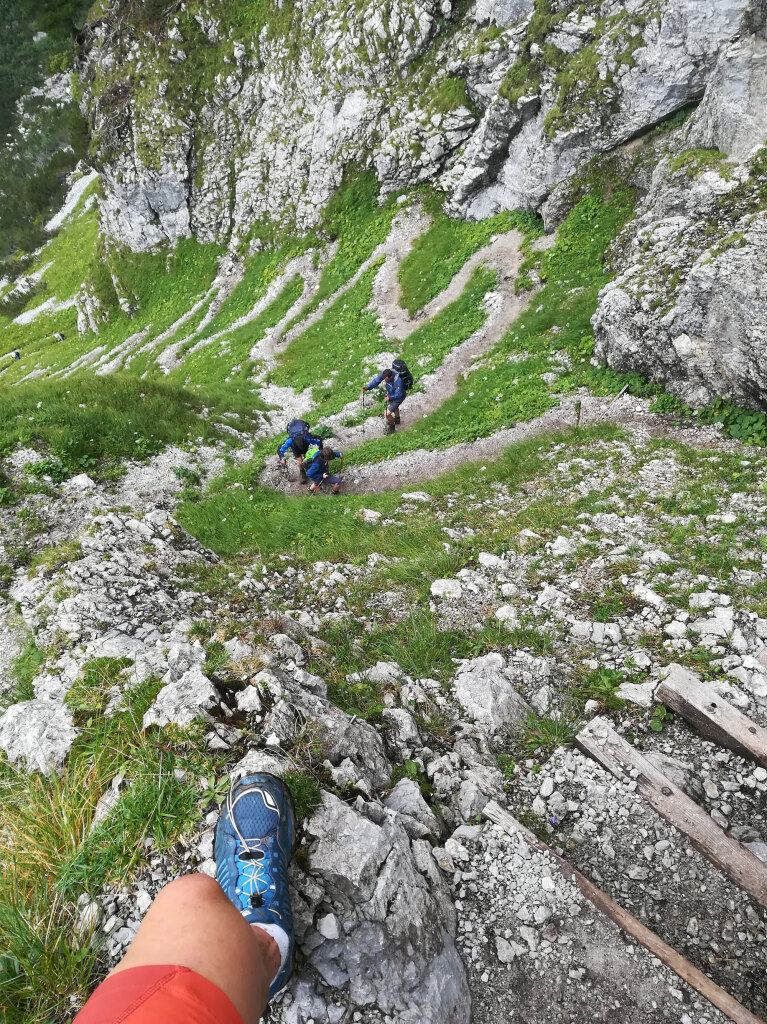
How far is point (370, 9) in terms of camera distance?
106 ft

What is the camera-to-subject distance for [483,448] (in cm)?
1540

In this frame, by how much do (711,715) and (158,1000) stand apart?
17.2 ft

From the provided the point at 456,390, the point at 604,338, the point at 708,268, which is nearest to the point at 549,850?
the point at 708,268

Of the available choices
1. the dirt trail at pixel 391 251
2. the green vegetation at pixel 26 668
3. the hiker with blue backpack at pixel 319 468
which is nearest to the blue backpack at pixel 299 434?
the hiker with blue backpack at pixel 319 468

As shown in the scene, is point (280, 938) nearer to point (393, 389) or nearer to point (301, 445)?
point (301, 445)

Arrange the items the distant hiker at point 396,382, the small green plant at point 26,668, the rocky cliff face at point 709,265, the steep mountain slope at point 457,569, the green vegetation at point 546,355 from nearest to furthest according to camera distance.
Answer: the steep mountain slope at point 457,569, the small green plant at point 26,668, the rocky cliff face at point 709,265, the green vegetation at point 546,355, the distant hiker at point 396,382

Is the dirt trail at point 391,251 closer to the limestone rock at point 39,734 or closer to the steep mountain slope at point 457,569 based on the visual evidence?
the steep mountain slope at point 457,569

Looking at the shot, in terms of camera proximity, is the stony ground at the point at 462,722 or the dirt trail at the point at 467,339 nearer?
the stony ground at the point at 462,722

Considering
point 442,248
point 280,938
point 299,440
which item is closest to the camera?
point 280,938

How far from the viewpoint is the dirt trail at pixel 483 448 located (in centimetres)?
1340

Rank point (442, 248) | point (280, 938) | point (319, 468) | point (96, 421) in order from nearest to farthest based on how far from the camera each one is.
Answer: point (280, 938) < point (96, 421) < point (319, 468) < point (442, 248)

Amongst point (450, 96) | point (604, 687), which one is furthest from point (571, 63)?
point (604, 687)

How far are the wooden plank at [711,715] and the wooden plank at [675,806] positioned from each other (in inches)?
31.8

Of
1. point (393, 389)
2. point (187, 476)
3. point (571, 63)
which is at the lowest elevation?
point (393, 389)
